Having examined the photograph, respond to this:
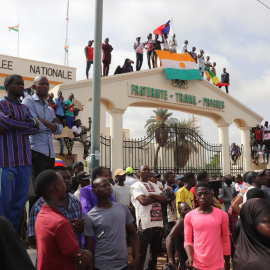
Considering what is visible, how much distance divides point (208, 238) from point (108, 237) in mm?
1142

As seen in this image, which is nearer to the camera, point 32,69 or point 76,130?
point 76,130

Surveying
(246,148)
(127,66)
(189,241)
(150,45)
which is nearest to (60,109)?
(127,66)

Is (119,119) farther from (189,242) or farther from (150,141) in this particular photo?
(189,242)

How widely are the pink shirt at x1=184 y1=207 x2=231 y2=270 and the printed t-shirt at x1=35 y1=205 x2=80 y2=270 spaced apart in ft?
5.89

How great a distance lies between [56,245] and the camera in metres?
2.49

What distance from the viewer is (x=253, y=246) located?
3025mm

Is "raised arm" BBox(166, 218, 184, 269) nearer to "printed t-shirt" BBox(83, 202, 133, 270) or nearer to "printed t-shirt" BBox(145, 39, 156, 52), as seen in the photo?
"printed t-shirt" BBox(83, 202, 133, 270)

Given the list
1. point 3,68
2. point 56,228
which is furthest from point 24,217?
point 3,68

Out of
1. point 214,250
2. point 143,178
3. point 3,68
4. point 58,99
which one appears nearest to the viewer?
point 214,250

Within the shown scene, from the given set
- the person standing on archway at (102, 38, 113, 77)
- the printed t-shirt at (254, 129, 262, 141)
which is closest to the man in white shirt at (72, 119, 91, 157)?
the person standing on archway at (102, 38, 113, 77)

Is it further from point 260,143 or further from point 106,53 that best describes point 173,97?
point 260,143

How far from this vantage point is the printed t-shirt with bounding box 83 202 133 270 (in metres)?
3.37

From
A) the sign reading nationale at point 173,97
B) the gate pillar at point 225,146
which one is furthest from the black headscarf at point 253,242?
the gate pillar at point 225,146

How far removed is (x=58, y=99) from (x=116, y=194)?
5.98 metres
